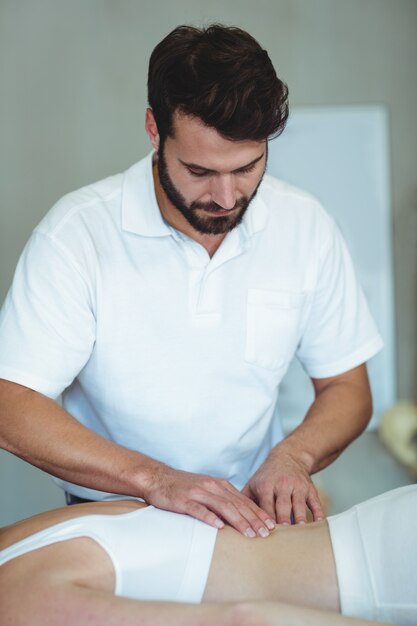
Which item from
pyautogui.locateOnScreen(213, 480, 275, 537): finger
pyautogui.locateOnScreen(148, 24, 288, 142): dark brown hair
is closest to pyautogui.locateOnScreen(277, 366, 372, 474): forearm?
pyautogui.locateOnScreen(213, 480, 275, 537): finger

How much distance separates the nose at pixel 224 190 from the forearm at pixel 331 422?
20.8 inches

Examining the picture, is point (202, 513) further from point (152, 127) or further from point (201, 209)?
point (152, 127)

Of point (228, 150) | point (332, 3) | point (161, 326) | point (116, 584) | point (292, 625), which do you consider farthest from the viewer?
point (332, 3)

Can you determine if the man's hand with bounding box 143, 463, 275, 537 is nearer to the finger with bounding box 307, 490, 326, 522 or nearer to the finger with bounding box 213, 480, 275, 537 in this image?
the finger with bounding box 213, 480, 275, 537

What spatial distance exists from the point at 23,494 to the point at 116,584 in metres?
2.40

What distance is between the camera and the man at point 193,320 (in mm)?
1570

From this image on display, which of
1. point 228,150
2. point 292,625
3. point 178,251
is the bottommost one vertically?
point 292,625

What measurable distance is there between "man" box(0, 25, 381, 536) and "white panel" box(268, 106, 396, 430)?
59.1 inches

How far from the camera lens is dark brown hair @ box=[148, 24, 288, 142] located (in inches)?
60.2

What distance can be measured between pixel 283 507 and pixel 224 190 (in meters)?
0.61

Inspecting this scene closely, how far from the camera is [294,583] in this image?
4.43ft

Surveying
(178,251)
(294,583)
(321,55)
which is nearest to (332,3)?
(321,55)

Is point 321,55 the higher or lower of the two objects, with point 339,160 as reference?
higher

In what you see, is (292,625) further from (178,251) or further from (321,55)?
(321,55)
